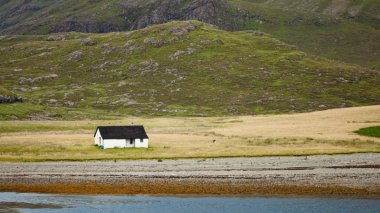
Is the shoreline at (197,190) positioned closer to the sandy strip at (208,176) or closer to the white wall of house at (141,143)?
the sandy strip at (208,176)

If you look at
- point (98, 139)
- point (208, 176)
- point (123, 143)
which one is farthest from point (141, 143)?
point (208, 176)

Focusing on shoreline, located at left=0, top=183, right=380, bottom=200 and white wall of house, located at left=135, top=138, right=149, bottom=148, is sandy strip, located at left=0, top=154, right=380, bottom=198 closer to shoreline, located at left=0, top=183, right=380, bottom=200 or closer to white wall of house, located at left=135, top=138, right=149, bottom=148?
shoreline, located at left=0, top=183, right=380, bottom=200

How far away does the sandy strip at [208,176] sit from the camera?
180ft

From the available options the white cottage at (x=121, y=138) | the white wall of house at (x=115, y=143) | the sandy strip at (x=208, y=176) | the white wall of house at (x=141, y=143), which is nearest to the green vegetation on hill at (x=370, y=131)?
the sandy strip at (x=208, y=176)

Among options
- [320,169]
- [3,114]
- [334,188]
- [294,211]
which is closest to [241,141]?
[320,169]

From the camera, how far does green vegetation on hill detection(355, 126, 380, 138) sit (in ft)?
327

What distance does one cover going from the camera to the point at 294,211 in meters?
46.6

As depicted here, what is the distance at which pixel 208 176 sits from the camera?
61562 mm

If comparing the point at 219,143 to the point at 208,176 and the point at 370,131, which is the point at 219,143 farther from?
the point at 208,176

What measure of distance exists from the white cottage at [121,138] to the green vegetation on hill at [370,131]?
45973mm

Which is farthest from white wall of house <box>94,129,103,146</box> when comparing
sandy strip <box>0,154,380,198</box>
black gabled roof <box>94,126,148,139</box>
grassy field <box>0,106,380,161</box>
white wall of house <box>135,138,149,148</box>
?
sandy strip <box>0,154,380,198</box>

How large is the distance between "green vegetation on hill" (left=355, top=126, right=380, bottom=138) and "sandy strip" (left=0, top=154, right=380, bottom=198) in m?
26.4

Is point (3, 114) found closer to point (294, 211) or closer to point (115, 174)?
point (115, 174)

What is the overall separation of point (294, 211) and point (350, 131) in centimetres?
6518
